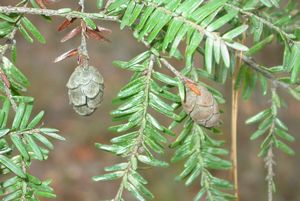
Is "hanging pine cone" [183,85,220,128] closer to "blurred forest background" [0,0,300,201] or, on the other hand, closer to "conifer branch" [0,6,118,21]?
"conifer branch" [0,6,118,21]

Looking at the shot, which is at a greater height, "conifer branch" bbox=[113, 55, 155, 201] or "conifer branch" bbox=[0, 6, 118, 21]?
"conifer branch" bbox=[0, 6, 118, 21]

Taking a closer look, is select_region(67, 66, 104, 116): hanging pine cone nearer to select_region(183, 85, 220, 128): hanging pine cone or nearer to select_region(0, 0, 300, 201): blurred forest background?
select_region(183, 85, 220, 128): hanging pine cone

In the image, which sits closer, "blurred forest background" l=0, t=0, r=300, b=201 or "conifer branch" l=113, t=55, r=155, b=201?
"conifer branch" l=113, t=55, r=155, b=201

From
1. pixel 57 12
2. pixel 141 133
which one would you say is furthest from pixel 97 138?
pixel 57 12

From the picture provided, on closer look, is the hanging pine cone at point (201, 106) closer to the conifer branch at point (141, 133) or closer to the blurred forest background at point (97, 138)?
the conifer branch at point (141, 133)

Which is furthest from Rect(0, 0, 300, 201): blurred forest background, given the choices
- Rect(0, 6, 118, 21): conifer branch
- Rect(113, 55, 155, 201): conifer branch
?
Rect(0, 6, 118, 21): conifer branch

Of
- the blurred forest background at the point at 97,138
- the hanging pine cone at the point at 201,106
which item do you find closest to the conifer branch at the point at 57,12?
the hanging pine cone at the point at 201,106
